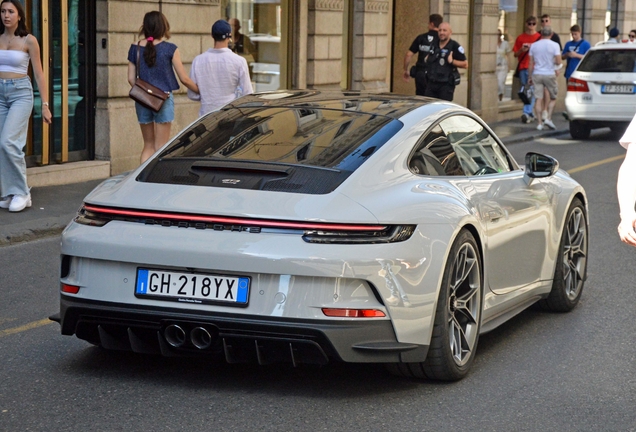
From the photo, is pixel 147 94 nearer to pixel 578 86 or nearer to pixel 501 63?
pixel 578 86

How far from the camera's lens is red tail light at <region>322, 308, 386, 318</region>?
482cm

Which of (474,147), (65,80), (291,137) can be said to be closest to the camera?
(291,137)

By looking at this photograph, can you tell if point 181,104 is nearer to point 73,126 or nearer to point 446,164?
point 73,126

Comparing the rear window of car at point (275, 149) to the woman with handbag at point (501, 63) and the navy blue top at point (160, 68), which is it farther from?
the woman with handbag at point (501, 63)

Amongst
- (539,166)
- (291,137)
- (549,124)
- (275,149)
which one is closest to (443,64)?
(549,124)

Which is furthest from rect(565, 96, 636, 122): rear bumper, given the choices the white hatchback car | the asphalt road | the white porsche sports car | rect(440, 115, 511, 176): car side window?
the white porsche sports car

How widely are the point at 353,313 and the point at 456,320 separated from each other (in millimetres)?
771

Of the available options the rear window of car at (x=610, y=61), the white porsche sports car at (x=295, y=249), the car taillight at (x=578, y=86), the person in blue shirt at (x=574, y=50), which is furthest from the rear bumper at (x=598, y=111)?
the white porsche sports car at (x=295, y=249)

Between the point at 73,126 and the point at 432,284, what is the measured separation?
9.27 meters

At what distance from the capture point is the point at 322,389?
207 inches

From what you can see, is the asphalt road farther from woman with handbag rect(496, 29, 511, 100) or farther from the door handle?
woman with handbag rect(496, 29, 511, 100)

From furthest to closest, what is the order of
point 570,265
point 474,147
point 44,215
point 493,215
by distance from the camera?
1. point 44,215
2. point 570,265
3. point 474,147
4. point 493,215

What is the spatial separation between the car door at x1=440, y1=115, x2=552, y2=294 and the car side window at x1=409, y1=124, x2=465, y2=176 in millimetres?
67

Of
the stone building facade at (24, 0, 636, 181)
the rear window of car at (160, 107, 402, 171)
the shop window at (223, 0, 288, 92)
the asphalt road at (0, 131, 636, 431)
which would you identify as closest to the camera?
the asphalt road at (0, 131, 636, 431)
